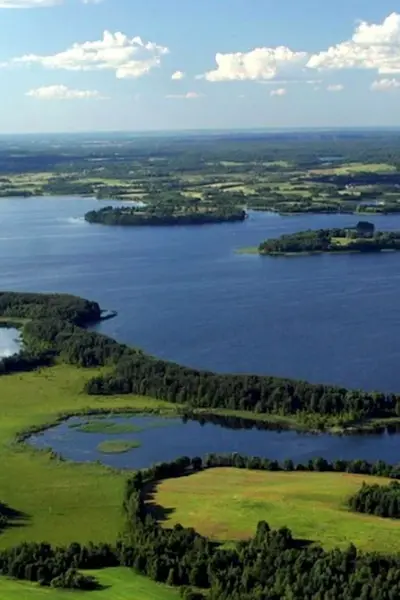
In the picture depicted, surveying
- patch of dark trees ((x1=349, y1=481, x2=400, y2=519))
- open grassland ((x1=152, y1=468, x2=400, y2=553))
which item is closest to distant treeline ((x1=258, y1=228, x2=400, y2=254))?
open grassland ((x1=152, y1=468, x2=400, y2=553))

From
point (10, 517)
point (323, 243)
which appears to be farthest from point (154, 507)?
point (323, 243)

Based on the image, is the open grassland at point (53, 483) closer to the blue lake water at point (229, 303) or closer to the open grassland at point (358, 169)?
the blue lake water at point (229, 303)

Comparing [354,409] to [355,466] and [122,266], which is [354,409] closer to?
[355,466]

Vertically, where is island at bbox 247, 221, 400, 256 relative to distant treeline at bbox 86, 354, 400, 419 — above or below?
above

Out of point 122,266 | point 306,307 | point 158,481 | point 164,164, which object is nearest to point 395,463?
point 158,481

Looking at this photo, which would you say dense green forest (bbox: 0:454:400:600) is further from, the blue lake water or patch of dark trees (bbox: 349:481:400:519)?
the blue lake water

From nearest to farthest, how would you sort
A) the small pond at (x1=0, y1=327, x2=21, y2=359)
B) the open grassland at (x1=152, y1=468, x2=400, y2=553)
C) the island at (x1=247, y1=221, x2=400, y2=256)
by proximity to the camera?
the open grassland at (x1=152, y1=468, x2=400, y2=553), the small pond at (x1=0, y1=327, x2=21, y2=359), the island at (x1=247, y1=221, x2=400, y2=256)
